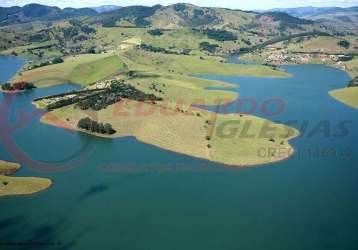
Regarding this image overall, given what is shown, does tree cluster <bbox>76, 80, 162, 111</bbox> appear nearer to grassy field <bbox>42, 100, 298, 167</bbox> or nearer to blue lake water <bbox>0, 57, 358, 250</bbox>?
grassy field <bbox>42, 100, 298, 167</bbox>

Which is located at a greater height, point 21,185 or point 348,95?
point 348,95

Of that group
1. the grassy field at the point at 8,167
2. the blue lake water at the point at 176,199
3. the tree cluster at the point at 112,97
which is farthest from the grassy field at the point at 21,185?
the tree cluster at the point at 112,97

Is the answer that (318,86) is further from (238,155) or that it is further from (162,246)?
(162,246)

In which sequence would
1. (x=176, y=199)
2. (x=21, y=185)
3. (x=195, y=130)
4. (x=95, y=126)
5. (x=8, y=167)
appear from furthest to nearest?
(x=95, y=126) < (x=195, y=130) < (x=8, y=167) < (x=21, y=185) < (x=176, y=199)

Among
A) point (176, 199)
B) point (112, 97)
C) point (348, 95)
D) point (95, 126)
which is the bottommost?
point (176, 199)

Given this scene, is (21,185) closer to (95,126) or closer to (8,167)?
(8,167)

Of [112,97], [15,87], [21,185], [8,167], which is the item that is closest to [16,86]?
[15,87]

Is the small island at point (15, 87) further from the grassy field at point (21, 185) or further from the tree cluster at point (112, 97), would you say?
the grassy field at point (21, 185)
